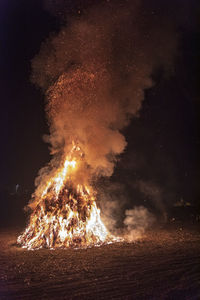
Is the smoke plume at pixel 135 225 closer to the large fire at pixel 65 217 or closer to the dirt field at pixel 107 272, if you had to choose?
the large fire at pixel 65 217

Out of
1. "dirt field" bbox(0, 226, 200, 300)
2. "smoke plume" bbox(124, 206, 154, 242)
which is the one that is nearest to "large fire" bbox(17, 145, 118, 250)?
"dirt field" bbox(0, 226, 200, 300)

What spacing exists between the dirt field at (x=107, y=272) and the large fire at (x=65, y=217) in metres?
0.57

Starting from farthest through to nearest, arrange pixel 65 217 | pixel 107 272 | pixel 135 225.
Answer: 1. pixel 135 225
2. pixel 65 217
3. pixel 107 272

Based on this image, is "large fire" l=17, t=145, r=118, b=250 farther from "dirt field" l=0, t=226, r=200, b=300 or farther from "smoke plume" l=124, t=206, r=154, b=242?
"smoke plume" l=124, t=206, r=154, b=242

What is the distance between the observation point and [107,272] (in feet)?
16.5

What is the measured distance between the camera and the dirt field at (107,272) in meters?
4.09

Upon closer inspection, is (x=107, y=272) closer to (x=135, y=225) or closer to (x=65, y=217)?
(x=65, y=217)

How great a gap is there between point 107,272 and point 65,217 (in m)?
3.15

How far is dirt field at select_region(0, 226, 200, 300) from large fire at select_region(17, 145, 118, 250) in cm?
57

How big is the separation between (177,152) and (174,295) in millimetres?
15408

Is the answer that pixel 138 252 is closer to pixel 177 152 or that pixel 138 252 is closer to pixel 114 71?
pixel 114 71

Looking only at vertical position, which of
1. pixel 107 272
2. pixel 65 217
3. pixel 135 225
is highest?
→ pixel 65 217

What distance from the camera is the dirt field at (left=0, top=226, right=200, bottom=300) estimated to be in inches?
161

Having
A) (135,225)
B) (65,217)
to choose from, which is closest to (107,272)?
(65,217)
